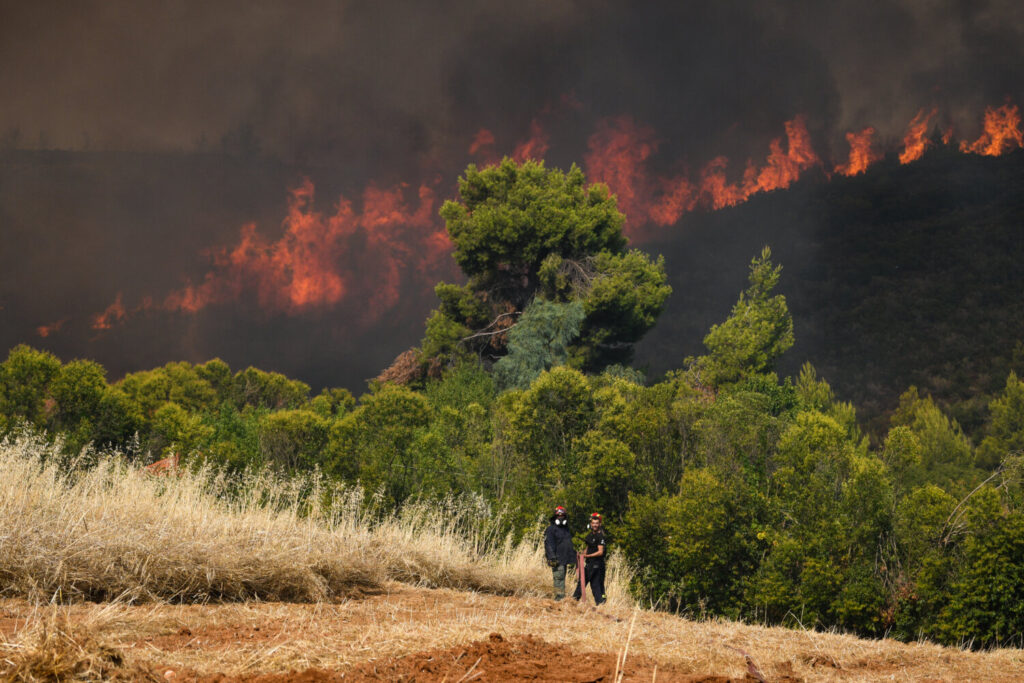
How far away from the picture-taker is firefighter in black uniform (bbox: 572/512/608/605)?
10.4 meters

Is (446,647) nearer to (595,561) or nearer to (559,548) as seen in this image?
(559,548)

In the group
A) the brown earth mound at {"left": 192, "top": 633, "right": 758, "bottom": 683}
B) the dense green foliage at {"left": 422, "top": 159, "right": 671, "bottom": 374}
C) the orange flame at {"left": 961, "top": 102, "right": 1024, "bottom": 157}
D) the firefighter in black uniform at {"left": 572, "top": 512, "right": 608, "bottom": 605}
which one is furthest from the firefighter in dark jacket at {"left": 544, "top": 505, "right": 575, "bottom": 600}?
the orange flame at {"left": 961, "top": 102, "right": 1024, "bottom": 157}

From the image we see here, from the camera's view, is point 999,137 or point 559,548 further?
point 999,137

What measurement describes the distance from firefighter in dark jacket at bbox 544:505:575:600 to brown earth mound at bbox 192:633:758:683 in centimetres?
574

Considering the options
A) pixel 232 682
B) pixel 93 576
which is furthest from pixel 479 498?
pixel 232 682

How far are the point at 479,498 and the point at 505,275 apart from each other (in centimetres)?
2036

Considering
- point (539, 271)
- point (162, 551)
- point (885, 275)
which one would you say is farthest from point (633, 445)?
point (885, 275)

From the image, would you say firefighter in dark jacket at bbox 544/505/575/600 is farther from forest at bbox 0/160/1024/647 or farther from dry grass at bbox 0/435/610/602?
forest at bbox 0/160/1024/647

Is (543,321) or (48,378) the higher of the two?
(543,321)

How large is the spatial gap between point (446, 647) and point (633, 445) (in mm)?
13677

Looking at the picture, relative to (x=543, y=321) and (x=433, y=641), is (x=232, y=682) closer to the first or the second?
(x=433, y=641)

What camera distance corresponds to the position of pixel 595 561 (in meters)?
10.7

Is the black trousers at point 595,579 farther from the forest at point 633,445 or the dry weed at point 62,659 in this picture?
the dry weed at point 62,659

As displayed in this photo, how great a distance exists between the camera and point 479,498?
16.0 meters
